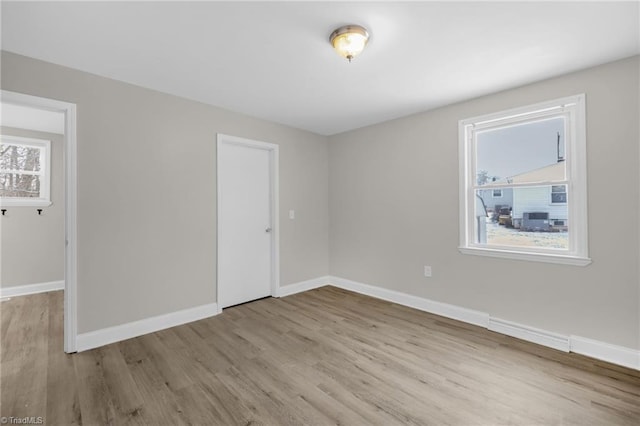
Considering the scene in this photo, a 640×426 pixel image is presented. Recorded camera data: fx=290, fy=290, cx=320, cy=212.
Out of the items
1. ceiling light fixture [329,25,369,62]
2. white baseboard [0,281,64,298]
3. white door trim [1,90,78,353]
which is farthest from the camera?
white baseboard [0,281,64,298]

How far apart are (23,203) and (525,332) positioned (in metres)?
6.67

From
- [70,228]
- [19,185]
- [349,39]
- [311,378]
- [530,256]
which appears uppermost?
[349,39]

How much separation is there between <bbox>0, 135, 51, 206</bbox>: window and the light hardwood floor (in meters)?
2.23

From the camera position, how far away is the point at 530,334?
2.76m

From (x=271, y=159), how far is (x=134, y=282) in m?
2.26

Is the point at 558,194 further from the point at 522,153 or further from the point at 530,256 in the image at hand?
the point at 530,256

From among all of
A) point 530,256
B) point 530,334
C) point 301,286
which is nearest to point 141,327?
point 301,286

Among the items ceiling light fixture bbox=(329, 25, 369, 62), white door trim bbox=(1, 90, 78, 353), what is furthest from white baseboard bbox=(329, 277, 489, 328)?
white door trim bbox=(1, 90, 78, 353)

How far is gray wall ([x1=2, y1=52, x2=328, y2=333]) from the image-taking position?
260 centimetres

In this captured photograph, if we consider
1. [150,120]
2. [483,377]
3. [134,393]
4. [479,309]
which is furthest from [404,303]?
[150,120]

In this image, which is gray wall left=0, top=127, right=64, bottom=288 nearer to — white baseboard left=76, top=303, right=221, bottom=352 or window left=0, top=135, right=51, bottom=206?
window left=0, top=135, right=51, bottom=206

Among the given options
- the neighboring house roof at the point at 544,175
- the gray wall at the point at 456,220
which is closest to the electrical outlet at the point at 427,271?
the gray wall at the point at 456,220

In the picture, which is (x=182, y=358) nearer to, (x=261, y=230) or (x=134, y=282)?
(x=134, y=282)

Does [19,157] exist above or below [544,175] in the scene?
above
